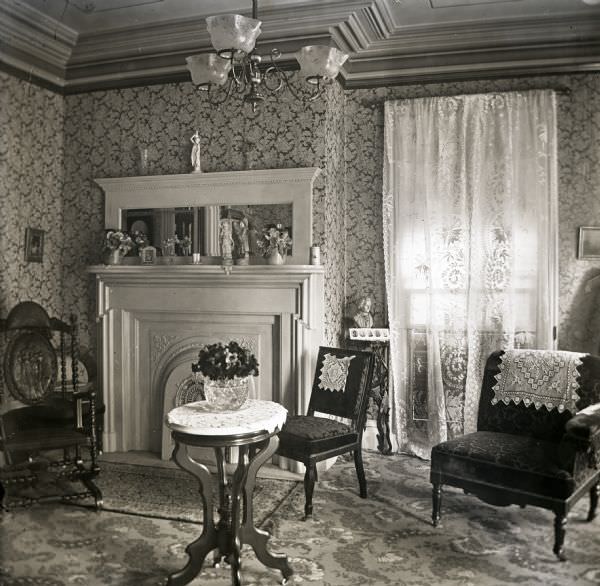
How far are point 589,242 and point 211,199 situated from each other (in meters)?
3.06

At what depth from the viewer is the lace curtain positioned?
193 inches

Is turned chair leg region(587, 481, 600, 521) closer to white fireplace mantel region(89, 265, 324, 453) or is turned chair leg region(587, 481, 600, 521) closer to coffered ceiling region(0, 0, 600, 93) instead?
white fireplace mantel region(89, 265, 324, 453)

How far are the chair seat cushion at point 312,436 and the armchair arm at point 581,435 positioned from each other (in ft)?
4.46

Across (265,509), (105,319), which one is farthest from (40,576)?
(105,319)

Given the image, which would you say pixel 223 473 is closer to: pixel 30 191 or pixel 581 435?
pixel 581 435

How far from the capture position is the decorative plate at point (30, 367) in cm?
435

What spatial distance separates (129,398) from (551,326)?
3536 millimetres

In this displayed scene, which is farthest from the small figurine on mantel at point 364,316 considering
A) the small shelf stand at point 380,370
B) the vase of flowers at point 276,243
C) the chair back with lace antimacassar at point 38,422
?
the chair back with lace antimacassar at point 38,422

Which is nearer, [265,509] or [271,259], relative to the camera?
[265,509]

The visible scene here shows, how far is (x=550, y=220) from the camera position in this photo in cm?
488

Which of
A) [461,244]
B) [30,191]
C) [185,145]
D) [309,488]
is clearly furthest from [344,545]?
[30,191]

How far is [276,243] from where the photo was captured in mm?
4906

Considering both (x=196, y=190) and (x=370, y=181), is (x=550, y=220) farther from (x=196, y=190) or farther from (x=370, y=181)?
(x=196, y=190)

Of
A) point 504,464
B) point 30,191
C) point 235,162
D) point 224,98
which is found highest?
point 224,98
